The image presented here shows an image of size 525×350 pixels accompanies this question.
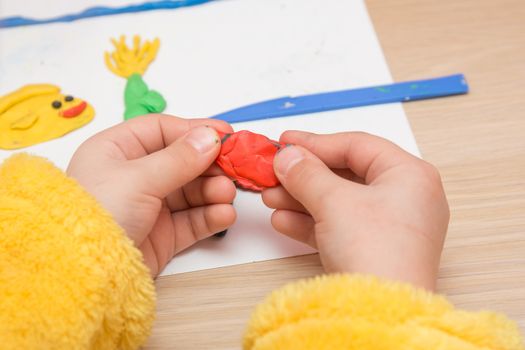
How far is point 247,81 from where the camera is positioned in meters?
0.71

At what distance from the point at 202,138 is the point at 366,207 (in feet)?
0.56

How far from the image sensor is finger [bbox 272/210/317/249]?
52 cm

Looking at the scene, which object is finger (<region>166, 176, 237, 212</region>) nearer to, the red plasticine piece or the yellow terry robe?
the red plasticine piece

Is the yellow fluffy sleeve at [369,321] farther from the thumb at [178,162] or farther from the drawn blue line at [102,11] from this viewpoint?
the drawn blue line at [102,11]

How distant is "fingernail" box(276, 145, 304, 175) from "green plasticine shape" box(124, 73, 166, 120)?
0.76ft

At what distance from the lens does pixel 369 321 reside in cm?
35

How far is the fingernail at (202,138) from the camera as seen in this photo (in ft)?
1.66

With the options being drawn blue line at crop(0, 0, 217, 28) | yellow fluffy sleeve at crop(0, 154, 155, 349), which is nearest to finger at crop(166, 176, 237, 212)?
yellow fluffy sleeve at crop(0, 154, 155, 349)

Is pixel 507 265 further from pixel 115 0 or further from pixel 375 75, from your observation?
pixel 115 0

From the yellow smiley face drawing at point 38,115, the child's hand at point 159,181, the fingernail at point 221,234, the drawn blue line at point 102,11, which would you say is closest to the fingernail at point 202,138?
the child's hand at point 159,181

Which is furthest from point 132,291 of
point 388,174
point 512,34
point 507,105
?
point 512,34

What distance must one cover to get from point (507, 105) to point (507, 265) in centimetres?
23

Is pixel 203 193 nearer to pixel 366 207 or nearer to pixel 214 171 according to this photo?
pixel 214 171

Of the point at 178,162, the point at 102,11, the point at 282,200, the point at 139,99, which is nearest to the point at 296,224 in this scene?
the point at 282,200
